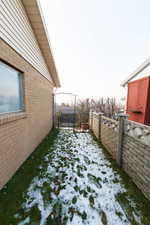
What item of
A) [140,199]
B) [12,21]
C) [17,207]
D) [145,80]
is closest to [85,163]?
[140,199]

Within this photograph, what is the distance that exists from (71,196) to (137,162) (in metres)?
1.55

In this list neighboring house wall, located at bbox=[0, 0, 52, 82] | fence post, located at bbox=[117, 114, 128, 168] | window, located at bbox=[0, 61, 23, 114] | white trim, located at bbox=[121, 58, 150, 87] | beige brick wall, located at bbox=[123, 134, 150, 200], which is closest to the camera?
beige brick wall, located at bbox=[123, 134, 150, 200]

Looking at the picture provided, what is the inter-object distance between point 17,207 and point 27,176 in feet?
2.72

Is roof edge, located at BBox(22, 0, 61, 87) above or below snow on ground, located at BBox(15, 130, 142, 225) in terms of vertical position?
above

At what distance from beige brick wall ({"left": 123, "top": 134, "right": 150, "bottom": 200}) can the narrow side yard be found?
0.58ft

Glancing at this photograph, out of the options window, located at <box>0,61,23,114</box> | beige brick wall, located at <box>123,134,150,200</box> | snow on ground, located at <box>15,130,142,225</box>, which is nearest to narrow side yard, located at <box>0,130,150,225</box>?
snow on ground, located at <box>15,130,142,225</box>

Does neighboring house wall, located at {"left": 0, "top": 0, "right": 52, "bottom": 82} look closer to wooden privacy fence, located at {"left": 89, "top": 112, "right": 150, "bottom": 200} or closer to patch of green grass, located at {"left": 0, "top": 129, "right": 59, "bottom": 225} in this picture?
patch of green grass, located at {"left": 0, "top": 129, "right": 59, "bottom": 225}

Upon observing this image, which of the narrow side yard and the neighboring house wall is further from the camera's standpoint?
the neighboring house wall

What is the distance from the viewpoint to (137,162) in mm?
2143

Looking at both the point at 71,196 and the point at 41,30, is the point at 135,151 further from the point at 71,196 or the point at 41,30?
the point at 41,30

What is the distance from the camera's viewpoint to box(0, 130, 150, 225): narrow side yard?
150 cm

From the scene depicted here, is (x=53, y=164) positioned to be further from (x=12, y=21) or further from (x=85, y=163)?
(x=12, y=21)

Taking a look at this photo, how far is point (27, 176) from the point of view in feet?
8.07

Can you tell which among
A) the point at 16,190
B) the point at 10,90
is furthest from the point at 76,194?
the point at 10,90
